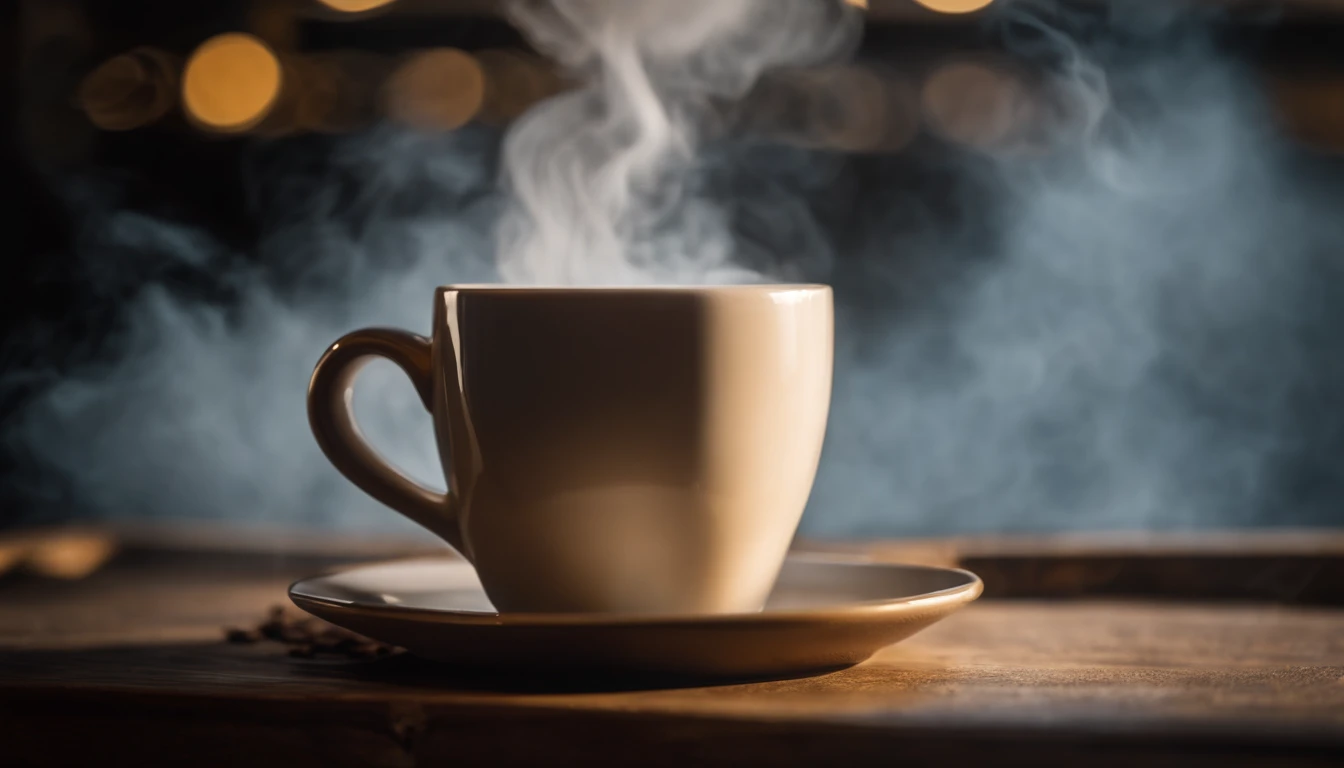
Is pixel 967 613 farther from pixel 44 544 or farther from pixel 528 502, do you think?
pixel 44 544

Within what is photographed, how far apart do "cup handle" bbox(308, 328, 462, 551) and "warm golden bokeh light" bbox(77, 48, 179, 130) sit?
1651mm

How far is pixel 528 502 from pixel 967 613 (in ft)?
0.94

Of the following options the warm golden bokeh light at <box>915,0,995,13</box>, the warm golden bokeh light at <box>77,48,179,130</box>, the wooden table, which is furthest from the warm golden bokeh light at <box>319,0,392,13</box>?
the wooden table

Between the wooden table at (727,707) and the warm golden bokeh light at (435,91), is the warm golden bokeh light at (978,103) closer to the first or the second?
the warm golden bokeh light at (435,91)

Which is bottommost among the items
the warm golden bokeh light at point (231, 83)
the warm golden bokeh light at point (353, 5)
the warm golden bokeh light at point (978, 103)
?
the warm golden bokeh light at point (978, 103)

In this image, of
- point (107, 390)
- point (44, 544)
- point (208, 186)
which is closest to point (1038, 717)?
point (44, 544)

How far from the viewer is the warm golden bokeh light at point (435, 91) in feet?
7.04

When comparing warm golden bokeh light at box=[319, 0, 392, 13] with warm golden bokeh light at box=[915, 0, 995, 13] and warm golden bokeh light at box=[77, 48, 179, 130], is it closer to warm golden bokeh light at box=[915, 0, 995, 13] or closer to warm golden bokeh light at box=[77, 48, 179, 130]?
warm golden bokeh light at box=[77, 48, 179, 130]

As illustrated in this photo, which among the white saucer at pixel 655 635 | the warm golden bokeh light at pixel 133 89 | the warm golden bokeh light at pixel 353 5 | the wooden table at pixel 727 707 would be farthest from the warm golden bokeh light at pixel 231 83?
the white saucer at pixel 655 635

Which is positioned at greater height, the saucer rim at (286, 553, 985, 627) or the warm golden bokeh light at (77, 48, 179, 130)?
the warm golden bokeh light at (77, 48, 179, 130)

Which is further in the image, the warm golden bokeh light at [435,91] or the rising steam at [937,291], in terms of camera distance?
the warm golden bokeh light at [435,91]

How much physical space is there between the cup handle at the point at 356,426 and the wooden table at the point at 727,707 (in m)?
0.07

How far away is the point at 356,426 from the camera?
565 mm

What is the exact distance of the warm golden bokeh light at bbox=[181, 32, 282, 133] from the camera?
2.07 meters
